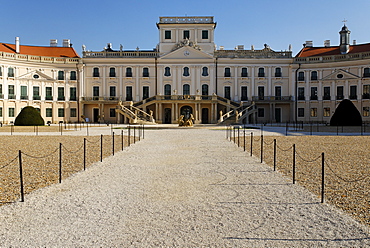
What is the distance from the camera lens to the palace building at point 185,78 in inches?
2074

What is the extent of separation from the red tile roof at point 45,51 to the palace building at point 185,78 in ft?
0.96

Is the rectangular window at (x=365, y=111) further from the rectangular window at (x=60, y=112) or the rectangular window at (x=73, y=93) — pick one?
the rectangular window at (x=60, y=112)

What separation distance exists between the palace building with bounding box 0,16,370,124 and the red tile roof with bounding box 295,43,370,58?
0.15 metres

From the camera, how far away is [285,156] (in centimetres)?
1424

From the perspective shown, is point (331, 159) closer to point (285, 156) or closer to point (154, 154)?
point (285, 156)

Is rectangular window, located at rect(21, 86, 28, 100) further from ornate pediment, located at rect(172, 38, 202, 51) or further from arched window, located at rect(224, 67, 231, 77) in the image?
arched window, located at rect(224, 67, 231, 77)

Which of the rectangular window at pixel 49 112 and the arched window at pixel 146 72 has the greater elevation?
the arched window at pixel 146 72

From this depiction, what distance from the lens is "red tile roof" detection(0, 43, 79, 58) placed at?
54.0 meters

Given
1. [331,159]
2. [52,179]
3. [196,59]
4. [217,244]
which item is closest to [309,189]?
[217,244]

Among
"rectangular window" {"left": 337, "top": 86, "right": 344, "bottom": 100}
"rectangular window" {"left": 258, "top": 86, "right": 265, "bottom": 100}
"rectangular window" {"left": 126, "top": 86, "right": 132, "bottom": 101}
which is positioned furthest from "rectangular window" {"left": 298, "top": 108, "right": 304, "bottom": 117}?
"rectangular window" {"left": 126, "top": 86, "right": 132, "bottom": 101}

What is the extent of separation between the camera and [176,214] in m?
6.48

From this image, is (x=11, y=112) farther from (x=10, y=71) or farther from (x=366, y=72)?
(x=366, y=72)

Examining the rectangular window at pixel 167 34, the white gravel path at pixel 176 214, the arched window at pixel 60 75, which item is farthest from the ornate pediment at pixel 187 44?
the white gravel path at pixel 176 214

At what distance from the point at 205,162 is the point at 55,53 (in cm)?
5092
